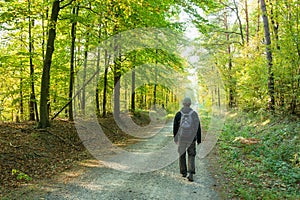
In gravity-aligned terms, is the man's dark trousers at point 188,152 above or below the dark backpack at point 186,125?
below

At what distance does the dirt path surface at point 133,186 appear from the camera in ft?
19.1

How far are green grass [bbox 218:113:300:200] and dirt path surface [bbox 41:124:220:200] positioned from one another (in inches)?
27.9

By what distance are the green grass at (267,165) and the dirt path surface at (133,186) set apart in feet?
2.32

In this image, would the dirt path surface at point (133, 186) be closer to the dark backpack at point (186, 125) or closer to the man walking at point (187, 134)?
the man walking at point (187, 134)

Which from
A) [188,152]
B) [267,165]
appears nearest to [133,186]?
[188,152]

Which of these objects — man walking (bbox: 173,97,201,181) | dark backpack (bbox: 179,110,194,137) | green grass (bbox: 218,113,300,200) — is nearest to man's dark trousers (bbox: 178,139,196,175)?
man walking (bbox: 173,97,201,181)

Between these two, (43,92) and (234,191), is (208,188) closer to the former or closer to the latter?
(234,191)

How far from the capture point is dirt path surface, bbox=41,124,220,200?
19.1ft

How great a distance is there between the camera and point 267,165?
7.65 m

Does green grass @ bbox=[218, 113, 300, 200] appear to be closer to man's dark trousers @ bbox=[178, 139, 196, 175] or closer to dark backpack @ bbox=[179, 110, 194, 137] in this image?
man's dark trousers @ bbox=[178, 139, 196, 175]

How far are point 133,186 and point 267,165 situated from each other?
4.23 metres

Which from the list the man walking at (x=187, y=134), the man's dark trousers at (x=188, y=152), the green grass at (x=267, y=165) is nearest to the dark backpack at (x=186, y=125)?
the man walking at (x=187, y=134)

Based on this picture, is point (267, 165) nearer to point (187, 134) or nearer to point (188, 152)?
point (188, 152)

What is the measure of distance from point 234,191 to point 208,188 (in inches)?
24.8
